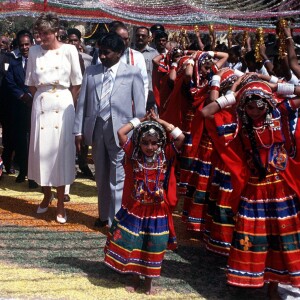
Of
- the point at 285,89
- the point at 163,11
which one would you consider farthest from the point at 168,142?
the point at 163,11

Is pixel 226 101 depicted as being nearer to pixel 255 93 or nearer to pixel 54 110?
pixel 255 93

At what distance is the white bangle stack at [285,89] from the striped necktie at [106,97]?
1.96 meters

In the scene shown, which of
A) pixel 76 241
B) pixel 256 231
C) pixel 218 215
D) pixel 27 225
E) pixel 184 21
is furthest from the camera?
pixel 184 21

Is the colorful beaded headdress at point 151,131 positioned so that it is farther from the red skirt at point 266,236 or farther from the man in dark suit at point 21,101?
the man in dark suit at point 21,101

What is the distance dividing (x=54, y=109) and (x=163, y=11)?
4827mm

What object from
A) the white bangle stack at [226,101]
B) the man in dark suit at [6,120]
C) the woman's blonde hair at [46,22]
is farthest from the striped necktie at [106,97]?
the man in dark suit at [6,120]

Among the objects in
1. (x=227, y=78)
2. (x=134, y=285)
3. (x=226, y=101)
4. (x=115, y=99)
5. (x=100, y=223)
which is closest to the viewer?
(x=226, y=101)

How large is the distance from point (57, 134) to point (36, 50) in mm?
900

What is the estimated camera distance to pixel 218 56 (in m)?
6.50

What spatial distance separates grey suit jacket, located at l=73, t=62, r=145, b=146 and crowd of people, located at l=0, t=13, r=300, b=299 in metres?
0.01

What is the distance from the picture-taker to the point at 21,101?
353 inches

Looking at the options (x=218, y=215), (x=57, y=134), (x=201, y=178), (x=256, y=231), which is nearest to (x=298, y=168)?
(x=256, y=231)

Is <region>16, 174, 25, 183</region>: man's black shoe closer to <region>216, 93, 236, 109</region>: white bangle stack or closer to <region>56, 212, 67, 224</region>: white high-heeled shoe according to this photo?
<region>56, 212, 67, 224</region>: white high-heeled shoe

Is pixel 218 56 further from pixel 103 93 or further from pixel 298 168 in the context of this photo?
pixel 298 168
